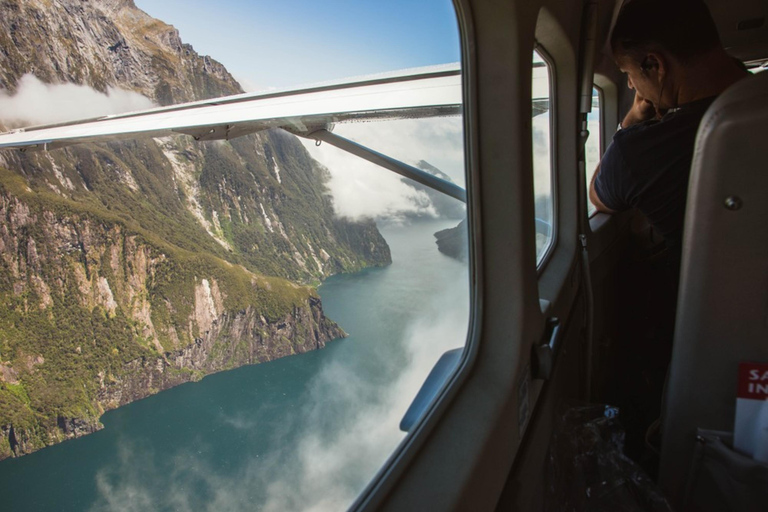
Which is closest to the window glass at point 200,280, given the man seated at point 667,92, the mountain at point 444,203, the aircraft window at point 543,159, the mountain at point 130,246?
the mountain at point 130,246

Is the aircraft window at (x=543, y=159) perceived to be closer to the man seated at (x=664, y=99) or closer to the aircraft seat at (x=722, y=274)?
the man seated at (x=664, y=99)

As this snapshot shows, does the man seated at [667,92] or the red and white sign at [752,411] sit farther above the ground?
the man seated at [667,92]

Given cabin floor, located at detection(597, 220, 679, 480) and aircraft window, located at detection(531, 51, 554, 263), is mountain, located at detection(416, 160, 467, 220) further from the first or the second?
cabin floor, located at detection(597, 220, 679, 480)

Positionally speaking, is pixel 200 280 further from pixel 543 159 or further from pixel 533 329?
pixel 543 159

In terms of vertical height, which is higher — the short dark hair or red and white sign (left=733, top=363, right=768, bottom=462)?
the short dark hair

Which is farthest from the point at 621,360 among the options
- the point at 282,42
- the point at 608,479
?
the point at 282,42

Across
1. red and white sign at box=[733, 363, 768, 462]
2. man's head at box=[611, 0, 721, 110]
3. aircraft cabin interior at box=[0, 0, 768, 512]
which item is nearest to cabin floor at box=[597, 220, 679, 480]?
aircraft cabin interior at box=[0, 0, 768, 512]
